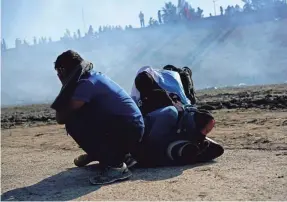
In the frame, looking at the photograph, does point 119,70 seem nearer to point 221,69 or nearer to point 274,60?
point 221,69

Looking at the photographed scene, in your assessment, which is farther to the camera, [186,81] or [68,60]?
[186,81]

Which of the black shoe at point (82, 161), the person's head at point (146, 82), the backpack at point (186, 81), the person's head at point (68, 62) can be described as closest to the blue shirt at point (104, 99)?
the person's head at point (68, 62)

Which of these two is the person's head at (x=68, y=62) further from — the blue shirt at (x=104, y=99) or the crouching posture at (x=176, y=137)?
the crouching posture at (x=176, y=137)

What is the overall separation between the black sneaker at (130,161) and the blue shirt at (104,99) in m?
0.50

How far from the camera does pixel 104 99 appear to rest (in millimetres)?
3738

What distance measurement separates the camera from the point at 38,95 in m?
40.5

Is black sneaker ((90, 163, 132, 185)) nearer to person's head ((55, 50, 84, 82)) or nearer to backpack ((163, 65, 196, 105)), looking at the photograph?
person's head ((55, 50, 84, 82))

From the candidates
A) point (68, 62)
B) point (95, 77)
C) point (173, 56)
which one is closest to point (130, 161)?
point (95, 77)

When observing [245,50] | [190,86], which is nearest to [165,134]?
[190,86]

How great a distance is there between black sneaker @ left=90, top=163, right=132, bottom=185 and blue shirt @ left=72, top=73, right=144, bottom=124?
45 cm

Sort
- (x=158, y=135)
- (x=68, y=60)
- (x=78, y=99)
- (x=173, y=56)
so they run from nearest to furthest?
(x=78, y=99) → (x=68, y=60) → (x=158, y=135) → (x=173, y=56)

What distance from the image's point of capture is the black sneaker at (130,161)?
4182 mm

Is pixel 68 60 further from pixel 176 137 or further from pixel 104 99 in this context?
pixel 176 137

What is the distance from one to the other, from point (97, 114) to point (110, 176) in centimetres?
55
